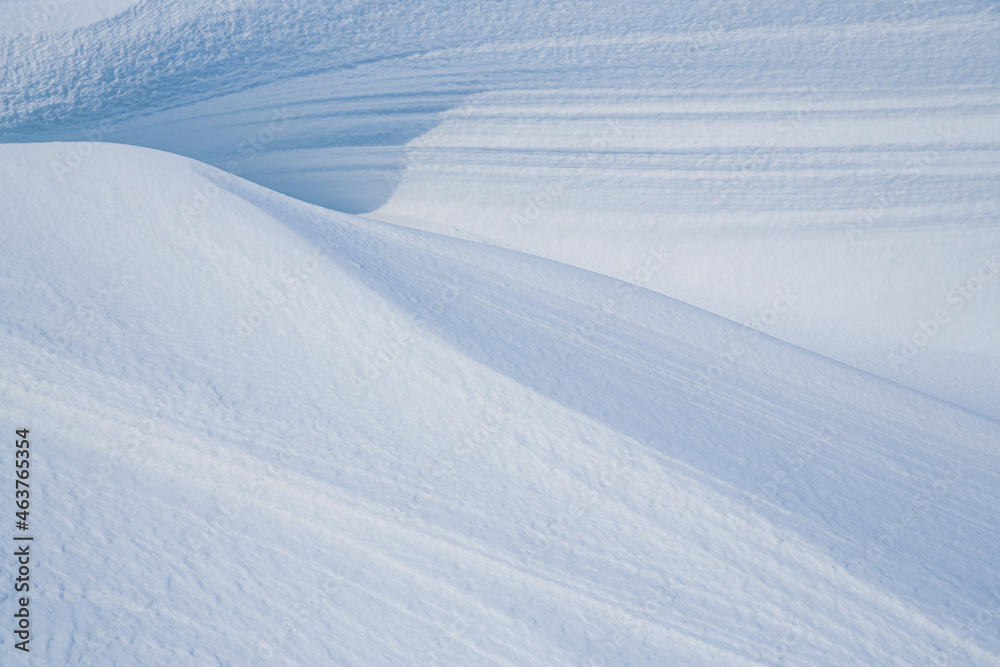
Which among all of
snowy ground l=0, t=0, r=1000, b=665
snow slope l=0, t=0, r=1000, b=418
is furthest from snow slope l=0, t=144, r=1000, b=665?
snow slope l=0, t=0, r=1000, b=418

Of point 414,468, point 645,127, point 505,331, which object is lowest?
point 414,468

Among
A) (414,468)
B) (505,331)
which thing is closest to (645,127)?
(505,331)

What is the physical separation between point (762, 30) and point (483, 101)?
1433 mm

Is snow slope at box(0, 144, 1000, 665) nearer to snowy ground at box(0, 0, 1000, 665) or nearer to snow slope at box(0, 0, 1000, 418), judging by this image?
snowy ground at box(0, 0, 1000, 665)

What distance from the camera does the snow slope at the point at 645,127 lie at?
3.53m

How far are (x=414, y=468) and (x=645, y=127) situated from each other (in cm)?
264

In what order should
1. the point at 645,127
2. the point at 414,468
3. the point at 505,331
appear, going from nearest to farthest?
the point at 414,468, the point at 505,331, the point at 645,127

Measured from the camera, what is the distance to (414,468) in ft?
5.71

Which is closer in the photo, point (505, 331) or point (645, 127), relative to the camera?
point (505, 331)

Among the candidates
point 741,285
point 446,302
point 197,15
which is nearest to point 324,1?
point 197,15

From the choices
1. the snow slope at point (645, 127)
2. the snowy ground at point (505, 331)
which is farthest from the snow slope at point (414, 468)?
the snow slope at point (645, 127)

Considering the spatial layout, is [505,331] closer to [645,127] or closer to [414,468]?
[414,468]

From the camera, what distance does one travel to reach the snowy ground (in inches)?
58.6

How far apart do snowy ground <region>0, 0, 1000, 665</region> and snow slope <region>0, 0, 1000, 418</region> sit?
0.6 inches
